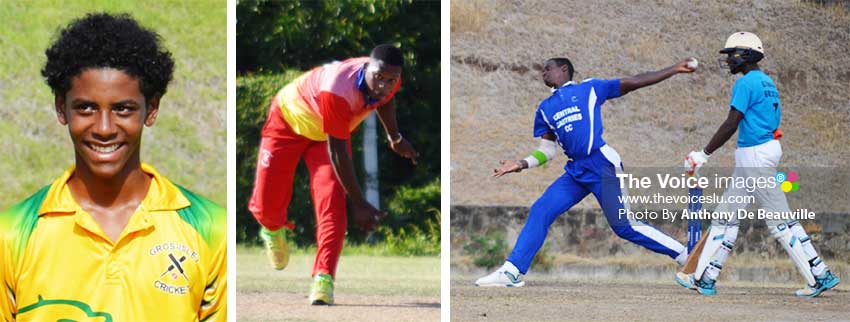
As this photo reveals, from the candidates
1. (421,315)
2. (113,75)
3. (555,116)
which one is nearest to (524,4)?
(555,116)

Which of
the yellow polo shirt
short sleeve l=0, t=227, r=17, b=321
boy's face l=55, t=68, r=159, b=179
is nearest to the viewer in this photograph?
short sleeve l=0, t=227, r=17, b=321

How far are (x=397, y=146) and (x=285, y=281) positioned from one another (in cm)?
97

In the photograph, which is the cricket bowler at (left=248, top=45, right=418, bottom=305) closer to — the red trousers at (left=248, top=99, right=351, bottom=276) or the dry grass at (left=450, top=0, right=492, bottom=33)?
the red trousers at (left=248, top=99, right=351, bottom=276)

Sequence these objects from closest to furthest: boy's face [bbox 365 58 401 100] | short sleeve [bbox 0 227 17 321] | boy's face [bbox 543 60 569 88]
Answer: short sleeve [bbox 0 227 17 321], boy's face [bbox 365 58 401 100], boy's face [bbox 543 60 569 88]

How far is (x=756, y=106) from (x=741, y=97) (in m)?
0.10

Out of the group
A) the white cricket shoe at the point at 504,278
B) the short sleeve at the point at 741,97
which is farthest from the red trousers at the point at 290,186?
the short sleeve at the point at 741,97

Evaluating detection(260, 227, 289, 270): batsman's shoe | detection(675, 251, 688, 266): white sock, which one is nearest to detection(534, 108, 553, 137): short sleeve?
detection(675, 251, 688, 266): white sock

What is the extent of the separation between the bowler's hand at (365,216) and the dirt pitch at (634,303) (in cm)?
59

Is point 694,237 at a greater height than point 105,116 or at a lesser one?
lesser

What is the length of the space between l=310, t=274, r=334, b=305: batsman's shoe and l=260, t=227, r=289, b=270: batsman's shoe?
0.73 ft

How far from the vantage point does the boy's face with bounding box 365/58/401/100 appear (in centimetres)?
773

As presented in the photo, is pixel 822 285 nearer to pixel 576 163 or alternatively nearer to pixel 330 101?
pixel 576 163

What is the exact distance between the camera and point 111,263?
20.1 ft

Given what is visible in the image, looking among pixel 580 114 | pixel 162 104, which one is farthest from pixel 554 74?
pixel 162 104
